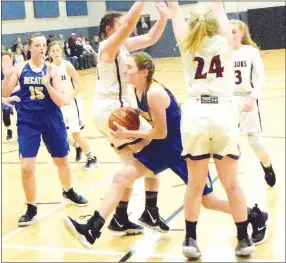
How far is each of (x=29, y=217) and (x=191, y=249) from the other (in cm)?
174

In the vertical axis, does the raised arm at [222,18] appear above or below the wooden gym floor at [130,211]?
above

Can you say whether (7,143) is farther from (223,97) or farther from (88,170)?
(223,97)

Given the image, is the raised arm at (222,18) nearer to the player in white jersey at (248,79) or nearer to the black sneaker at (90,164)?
the player in white jersey at (248,79)

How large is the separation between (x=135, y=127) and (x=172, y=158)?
35 cm

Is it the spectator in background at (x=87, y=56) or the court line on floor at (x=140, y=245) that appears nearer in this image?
the court line on floor at (x=140, y=245)

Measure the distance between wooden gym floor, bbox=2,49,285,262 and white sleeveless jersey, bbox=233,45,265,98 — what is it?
972 millimetres

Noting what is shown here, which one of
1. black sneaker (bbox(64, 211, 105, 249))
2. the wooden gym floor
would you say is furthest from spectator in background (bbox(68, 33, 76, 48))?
black sneaker (bbox(64, 211, 105, 249))

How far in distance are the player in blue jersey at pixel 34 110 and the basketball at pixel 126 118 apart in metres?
0.93

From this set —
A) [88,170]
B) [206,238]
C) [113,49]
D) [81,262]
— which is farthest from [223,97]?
[88,170]

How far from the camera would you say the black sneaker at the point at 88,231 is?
12.7ft

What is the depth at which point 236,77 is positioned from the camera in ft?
16.9

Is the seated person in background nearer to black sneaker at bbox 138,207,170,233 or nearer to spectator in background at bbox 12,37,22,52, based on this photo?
spectator in background at bbox 12,37,22,52

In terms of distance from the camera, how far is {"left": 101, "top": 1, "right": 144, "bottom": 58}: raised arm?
12.1 feet

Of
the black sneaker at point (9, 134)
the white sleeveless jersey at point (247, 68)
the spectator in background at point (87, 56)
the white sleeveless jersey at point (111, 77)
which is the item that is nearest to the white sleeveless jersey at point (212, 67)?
the white sleeveless jersey at point (111, 77)
